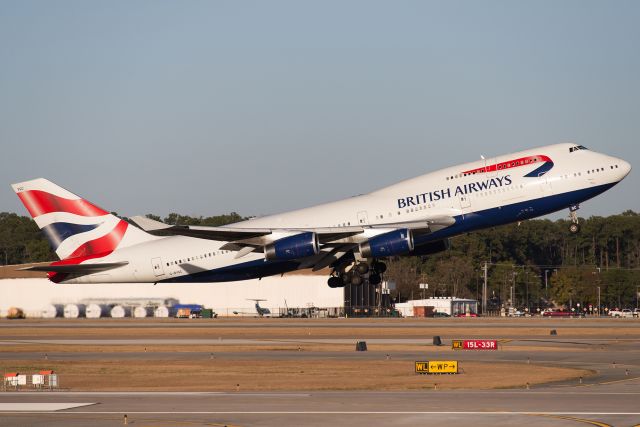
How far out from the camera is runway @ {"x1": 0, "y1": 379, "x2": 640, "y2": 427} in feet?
99.0

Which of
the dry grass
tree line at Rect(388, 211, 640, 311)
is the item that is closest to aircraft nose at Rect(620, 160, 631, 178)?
the dry grass

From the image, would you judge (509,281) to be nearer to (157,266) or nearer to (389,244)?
(157,266)

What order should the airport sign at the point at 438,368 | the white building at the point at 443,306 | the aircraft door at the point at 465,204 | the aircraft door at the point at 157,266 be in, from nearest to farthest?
the airport sign at the point at 438,368 < the aircraft door at the point at 465,204 < the aircraft door at the point at 157,266 < the white building at the point at 443,306

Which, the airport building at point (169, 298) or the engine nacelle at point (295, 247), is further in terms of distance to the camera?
the airport building at point (169, 298)

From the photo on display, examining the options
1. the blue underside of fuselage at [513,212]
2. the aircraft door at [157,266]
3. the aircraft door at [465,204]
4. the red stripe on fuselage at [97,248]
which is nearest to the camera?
the blue underside of fuselage at [513,212]

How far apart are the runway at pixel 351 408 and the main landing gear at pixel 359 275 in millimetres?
23371

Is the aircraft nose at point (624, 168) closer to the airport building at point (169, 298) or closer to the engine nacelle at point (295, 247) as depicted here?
the engine nacelle at point (295, 247)

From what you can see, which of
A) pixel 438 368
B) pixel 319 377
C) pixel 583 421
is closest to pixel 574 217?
pixel 438 368

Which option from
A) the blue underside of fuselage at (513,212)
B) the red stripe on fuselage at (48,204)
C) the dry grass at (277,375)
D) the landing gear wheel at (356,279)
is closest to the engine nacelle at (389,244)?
the blue underside of fuselage at (513,212)

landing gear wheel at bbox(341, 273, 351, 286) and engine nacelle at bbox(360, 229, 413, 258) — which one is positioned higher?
engine nacelle at bbox(360, 229, 413, 258)

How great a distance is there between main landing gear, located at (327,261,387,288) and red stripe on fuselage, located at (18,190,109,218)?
1639 cm

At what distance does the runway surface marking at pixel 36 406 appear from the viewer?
33812 millimetres

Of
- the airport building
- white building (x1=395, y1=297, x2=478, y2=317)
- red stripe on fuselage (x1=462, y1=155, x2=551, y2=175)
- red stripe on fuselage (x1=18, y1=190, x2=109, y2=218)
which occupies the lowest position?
white building (x1=395, y1=297, x2=478, y2=317)

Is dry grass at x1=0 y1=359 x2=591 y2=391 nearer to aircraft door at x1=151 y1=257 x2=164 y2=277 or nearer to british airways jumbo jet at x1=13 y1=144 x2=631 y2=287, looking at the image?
british airways jumbo jet at x1=13 y1=144 x2=631 y2=287
